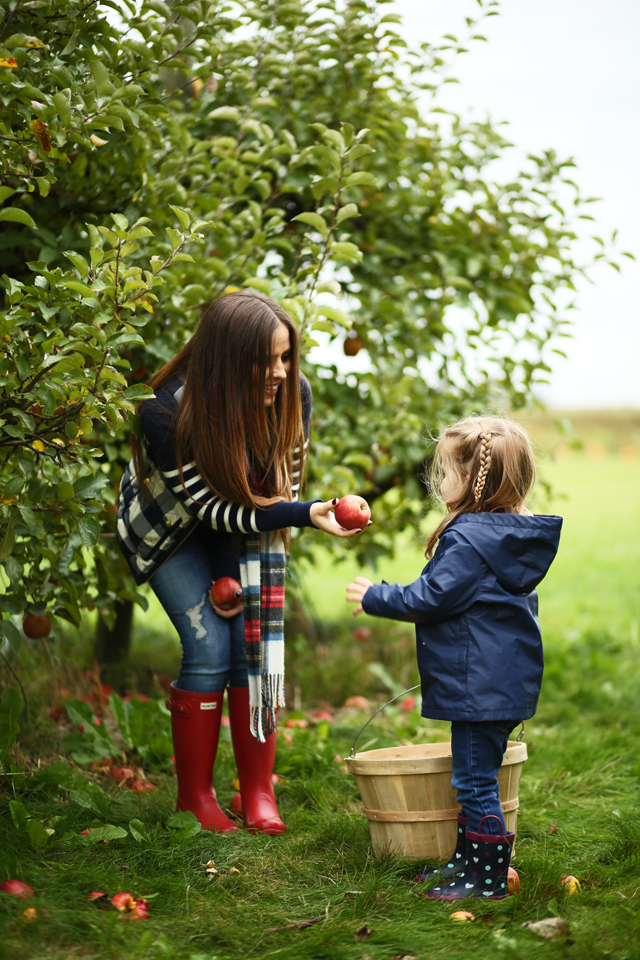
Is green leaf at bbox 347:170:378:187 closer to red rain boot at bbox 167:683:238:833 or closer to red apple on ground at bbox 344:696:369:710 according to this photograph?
red rain boot at bbox 167:683:238:833

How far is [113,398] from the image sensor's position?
6.42 ft

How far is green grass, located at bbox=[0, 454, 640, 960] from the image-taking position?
1.66 metres

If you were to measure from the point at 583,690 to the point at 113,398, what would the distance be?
2.75 m

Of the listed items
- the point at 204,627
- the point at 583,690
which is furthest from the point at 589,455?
the point at 204,627

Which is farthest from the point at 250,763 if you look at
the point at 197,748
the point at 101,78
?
the point at 101,78

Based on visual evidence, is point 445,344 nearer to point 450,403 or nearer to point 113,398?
point 450,403

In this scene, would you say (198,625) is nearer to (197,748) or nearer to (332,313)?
(197,748)

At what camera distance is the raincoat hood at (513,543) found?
1989 millimetres

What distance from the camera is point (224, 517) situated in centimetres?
217

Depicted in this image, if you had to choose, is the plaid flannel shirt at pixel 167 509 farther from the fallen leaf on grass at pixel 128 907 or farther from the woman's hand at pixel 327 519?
the fallen leaf on grass at pixel 128 907

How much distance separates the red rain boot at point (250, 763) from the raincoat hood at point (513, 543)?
785mm

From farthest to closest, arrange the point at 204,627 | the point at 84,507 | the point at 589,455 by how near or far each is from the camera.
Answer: the point at 589,455 < the point at 204,627 < the point at 84,507

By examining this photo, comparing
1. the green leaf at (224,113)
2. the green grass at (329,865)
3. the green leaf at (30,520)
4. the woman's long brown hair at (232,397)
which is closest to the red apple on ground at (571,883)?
the green grass at (329,865)

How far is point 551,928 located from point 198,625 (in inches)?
42.7
